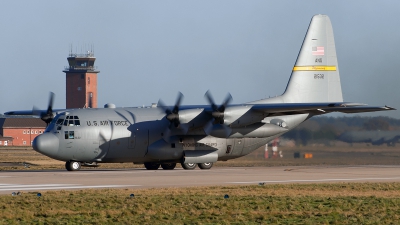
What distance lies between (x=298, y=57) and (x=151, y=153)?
11.3 metres

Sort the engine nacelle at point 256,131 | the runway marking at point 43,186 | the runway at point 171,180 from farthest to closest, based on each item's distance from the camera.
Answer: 1. the engine nacelle at point 256,131
2. the runway at point 171,180
3. the runway marking at point 43,186

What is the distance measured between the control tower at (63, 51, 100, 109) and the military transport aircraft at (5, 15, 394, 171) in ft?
295

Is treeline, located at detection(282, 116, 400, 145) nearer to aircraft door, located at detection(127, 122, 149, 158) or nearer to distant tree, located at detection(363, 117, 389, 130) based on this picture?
distant tree, located at detection(363, 117, 389, 130)

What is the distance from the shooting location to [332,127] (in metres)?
41.2

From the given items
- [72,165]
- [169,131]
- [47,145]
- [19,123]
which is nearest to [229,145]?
[169,131]

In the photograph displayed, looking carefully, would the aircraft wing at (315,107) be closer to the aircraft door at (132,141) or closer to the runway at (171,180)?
the runway at (171,180)

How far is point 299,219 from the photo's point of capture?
16375mm

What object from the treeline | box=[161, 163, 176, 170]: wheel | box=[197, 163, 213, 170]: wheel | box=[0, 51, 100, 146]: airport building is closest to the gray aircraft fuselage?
box=[197, 163, 213, 170]: wheel

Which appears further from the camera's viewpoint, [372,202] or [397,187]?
[397,187]

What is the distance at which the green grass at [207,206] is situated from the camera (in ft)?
53.5

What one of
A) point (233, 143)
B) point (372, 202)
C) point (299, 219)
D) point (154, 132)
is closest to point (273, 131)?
point (233, 143)

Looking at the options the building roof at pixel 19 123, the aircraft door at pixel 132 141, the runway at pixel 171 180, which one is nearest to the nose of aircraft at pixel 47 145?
the runway at pixel 171 180

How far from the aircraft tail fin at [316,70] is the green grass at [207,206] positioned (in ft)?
57.9

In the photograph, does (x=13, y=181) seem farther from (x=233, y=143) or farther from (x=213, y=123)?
(x=233, y=143)
